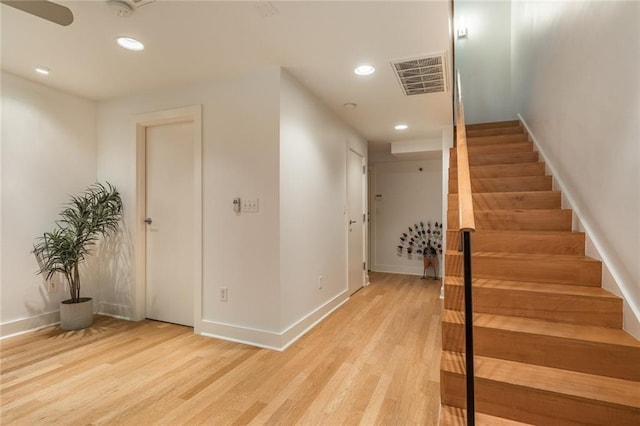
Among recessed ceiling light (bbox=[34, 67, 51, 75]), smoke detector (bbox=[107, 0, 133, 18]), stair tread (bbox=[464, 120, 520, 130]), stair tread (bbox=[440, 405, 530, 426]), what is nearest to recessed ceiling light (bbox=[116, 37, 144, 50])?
smoke detector (bbox=[107, 0, 133, 18])

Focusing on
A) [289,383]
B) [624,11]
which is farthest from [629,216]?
[289,383]

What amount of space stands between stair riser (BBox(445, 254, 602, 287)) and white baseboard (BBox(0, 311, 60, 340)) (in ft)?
12.0

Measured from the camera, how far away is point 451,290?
6.23 feet

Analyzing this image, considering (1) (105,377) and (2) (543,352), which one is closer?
(2) (543,352)

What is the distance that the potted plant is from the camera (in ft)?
9.32

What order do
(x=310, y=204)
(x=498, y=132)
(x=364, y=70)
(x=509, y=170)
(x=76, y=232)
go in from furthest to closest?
(x=498, y=132) < (x=310, y=204) < (x=76, y=232) < (x=509, y=170) < (x=364, y=70)

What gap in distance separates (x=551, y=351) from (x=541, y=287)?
1.39 ft

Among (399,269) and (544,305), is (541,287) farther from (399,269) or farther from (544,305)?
(399,269)

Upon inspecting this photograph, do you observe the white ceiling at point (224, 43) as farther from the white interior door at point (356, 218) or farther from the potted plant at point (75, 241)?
the white interior door at point (356, 218)

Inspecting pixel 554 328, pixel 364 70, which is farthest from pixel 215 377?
pixel 364 70

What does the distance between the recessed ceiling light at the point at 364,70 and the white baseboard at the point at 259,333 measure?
2.24 m

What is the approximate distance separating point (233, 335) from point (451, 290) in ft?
6.05

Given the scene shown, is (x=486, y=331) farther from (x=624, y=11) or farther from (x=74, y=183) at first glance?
(x=74, y=183)

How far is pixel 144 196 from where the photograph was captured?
3.22 meters
